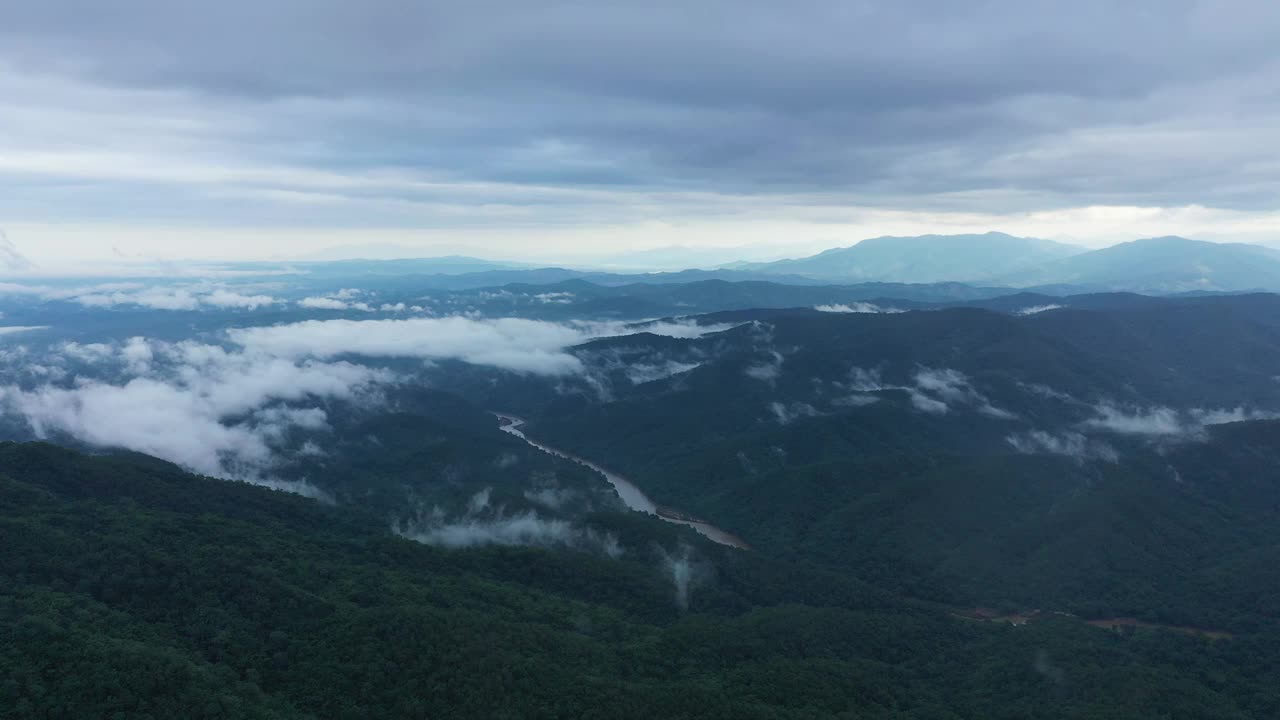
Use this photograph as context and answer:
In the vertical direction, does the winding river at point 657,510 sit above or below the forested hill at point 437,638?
below

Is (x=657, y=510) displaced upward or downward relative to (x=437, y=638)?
downward

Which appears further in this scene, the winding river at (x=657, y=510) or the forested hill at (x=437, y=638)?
the winding river at (x=657, y=510)

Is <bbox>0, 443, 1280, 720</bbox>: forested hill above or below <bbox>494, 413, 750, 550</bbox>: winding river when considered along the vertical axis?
above


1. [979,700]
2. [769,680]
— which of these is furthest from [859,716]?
[979,700]

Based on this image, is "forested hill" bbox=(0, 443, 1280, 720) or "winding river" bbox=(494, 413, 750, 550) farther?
"winding river" bbox=(494, 413, 750, 550)

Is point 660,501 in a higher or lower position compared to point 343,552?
lower

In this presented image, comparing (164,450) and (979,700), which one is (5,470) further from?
(979,700)

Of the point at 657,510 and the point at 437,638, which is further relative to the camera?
the point at 657,510

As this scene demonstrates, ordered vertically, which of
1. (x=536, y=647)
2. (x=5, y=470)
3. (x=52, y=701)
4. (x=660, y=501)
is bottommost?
(x=660, y=501)
